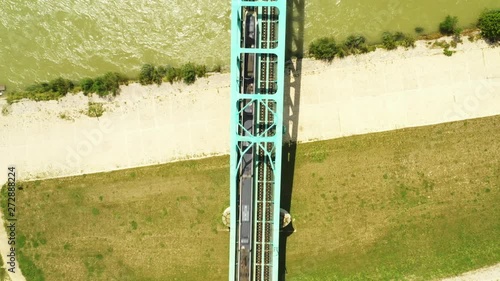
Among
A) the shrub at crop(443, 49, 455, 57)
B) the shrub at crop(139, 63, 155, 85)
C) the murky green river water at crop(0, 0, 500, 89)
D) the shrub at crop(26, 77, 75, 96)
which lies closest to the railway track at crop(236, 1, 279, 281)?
the murky green river water at crop(0, 0, 500, 89)

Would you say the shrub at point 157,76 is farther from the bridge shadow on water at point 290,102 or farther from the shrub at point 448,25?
the shrub at point 448,25

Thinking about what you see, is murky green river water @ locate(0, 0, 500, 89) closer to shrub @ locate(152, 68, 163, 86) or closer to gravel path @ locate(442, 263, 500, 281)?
shrub @ locate(152, 68, 163, 86)

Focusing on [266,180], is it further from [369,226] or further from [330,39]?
[330,39]

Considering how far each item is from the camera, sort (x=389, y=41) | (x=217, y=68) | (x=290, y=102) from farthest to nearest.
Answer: (x=217, y=68)
(x=290, y=102)
(x=389, y=41)

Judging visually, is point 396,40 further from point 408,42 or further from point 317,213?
point 317,213

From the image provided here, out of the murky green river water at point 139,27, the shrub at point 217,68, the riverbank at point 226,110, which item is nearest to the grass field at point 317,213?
the riverbank at point 226,110

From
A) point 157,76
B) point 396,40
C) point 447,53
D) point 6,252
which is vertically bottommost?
point 6,252

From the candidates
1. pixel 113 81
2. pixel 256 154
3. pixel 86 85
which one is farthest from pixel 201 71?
pixel 86 85

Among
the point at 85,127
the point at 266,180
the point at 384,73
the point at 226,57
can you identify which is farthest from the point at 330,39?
the point at 85,127
